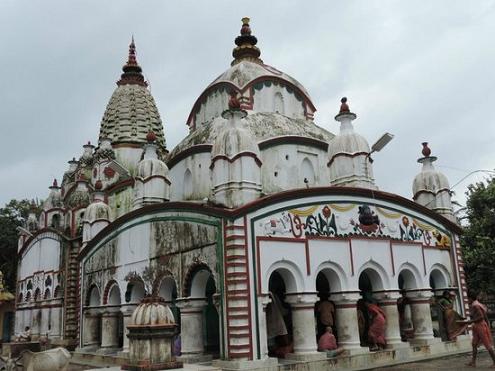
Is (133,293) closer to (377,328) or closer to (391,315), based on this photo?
(377,328)

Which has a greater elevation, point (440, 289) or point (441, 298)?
point (440, 289)

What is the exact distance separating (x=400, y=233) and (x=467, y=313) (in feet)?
13.9

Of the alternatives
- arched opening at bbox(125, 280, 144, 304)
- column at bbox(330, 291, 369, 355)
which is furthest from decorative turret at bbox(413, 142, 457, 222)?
arched opening at bbox(125, 280, 144, 304)

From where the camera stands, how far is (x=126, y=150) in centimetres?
2930

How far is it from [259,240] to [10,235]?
3289cm

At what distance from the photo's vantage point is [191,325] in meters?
14.5

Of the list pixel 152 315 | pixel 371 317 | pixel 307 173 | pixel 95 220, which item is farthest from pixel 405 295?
pixel 95 220

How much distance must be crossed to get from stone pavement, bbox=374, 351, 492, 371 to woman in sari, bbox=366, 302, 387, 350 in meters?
0.80

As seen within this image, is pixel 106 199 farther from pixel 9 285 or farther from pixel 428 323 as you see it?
pixel 9 285

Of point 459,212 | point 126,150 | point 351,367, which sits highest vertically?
point 126,150

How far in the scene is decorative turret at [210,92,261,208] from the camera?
13.6 meters

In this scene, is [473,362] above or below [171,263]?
below

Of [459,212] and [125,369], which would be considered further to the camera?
[459,212]

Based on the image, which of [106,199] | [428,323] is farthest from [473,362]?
[106,199]
